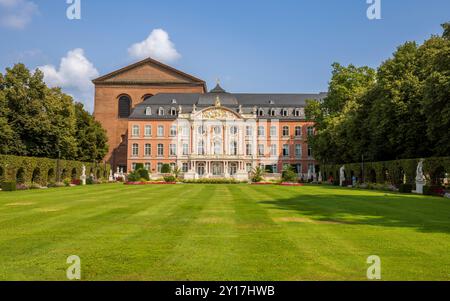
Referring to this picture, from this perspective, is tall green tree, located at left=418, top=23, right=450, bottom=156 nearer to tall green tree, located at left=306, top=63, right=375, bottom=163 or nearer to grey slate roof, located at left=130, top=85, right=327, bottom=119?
tall green tree, located at left=306, top=63, right=375, bottom=163

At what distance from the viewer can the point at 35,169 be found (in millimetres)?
47406

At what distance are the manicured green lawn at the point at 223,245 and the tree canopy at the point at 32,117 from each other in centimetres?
3616

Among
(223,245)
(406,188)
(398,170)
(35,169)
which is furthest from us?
(35,169)

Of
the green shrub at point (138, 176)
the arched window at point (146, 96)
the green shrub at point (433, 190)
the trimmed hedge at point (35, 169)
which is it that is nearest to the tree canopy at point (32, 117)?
the trimmed hedge at point (35, 169)

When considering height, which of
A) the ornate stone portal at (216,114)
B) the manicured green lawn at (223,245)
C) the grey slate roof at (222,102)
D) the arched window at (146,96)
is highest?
the arched window at (146,96)

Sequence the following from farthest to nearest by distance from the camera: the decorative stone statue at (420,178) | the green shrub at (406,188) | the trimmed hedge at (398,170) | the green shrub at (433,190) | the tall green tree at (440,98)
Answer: the green shrub at (406,188), the decorative stone statue at (420,178), the trimmed hedge at (398,170), the green shrub at (433,190), the tall green tree at (440,98)

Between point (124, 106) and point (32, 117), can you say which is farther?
point (124, 106)

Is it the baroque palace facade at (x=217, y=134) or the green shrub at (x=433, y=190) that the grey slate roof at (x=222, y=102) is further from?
the green shrub at (x=433, y=190)

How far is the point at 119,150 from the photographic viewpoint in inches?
3807

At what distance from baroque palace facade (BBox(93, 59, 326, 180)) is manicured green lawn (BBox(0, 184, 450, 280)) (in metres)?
67.2

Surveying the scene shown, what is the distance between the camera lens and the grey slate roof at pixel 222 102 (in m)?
90.2

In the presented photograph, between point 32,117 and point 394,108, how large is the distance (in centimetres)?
3714

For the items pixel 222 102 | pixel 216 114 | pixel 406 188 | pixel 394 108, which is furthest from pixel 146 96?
pixel 406 188

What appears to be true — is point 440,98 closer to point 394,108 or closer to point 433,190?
point 433,190
